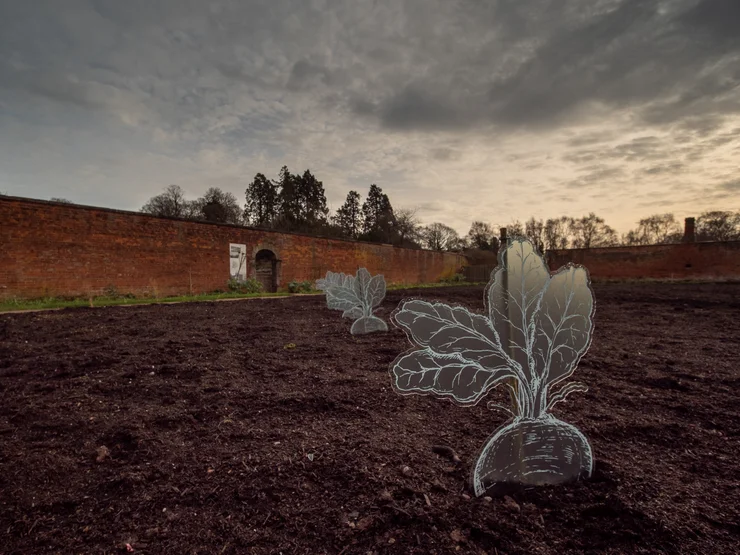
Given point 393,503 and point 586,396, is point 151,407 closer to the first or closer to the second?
point 393,503

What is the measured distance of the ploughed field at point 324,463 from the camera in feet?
4.83

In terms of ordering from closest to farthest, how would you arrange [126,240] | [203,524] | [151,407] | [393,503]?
[203,524], [393,503], [151,407], [126,240]

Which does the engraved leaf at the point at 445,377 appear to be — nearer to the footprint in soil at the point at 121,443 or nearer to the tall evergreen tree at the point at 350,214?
the footprint in soil at the point at 121,443

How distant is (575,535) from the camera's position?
1.44 m

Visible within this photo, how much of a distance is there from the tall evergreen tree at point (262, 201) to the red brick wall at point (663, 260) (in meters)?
30.3

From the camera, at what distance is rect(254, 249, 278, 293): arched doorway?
18859 mm

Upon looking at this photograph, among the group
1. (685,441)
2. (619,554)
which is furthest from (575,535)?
(685,441)

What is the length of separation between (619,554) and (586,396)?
6.93ft

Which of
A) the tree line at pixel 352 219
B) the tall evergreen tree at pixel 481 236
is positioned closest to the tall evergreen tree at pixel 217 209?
the tree line at pixel 352 219

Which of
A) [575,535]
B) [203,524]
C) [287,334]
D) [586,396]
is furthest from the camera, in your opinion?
[287,334]

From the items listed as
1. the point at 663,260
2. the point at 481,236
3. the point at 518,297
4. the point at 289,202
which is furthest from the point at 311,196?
the point at 518,297

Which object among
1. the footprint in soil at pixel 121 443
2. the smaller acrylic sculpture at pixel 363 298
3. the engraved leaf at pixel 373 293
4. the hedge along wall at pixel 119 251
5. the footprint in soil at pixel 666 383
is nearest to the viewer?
the footprint in soil at pixel 121 443

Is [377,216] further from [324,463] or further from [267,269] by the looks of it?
[324,463]

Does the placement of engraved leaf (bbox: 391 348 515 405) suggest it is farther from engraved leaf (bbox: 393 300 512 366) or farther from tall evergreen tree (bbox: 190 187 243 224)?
tall evergreen tree (bbox: 190 187 243 224)
